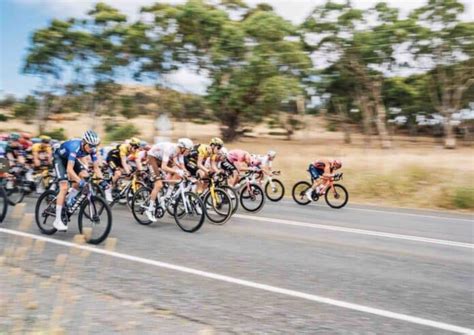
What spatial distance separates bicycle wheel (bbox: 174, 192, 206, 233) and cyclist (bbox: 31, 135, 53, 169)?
224 inches

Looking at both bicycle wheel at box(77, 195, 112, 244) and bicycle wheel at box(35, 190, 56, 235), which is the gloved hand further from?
bicycle wheel at box(77, 195, 112, 244)

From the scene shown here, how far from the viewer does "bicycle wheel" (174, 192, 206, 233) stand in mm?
10078

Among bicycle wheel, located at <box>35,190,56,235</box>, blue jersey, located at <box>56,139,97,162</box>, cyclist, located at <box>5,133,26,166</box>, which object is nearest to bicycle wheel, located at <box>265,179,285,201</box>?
cyclist, located at <box>5,133,26,166</box>

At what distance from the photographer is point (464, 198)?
15961 millimetres

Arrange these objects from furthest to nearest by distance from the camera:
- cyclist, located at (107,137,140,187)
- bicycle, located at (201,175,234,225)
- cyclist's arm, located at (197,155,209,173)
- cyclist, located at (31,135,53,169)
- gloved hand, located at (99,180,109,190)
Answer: cyclist, located at (31,135,53,169), cyclist, located at (107,137,140,187), gloved hand, located at (99,180,109,190), cyclist's arm, located at (197,155,209,173), bicycle, located at (201,175,234,225)

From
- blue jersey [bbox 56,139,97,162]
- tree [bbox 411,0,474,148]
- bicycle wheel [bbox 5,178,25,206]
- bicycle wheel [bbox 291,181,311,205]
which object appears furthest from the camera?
tree [bbox 411,0,474,148]

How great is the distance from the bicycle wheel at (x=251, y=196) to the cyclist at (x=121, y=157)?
3.00 metres

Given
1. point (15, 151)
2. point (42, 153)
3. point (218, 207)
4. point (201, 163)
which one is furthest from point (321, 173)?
point (15, 151)

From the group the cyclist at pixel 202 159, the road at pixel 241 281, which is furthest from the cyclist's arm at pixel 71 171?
the cyclist at pixel 202 159

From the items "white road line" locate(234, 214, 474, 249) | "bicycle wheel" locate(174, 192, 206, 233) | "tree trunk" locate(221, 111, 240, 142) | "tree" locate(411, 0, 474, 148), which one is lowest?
"white road line" locate(234, 214, 474, 249)

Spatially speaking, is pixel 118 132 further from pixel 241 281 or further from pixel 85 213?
pixel 241 281

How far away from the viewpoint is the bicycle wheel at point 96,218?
28.3ft

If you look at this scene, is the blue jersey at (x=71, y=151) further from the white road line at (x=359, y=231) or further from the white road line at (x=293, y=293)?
the white road line at (x=359, y=231)

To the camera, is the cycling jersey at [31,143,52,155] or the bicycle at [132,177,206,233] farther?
the cycling jersey at [31,143,52,155]
